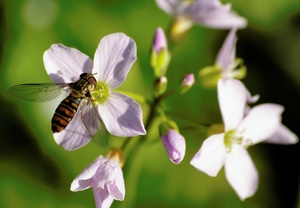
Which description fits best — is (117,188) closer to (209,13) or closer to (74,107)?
(74,107)

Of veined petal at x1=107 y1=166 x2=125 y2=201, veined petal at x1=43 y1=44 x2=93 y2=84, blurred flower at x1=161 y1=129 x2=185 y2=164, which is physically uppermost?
veined petal at x1=43 y1=44 x2=93 y2=84

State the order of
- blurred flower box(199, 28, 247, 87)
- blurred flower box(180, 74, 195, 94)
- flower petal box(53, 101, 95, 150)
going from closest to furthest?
1. flower petal box(53, 101, 95, 150)
2. blurred flower box(180, 74, 195, 94)
3. blurred flower box(199, 28, 247, 87)

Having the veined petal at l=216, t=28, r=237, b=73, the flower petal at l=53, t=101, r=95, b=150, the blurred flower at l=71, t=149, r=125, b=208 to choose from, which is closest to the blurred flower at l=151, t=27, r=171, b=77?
the veined petal at l=216, t=28, r=237, b=73

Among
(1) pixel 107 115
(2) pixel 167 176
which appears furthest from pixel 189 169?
(1) pixel 107 115

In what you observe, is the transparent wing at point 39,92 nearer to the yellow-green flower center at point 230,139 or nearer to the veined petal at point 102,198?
the veined petal at point 102,198

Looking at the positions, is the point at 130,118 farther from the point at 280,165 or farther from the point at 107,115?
the point at 280,165

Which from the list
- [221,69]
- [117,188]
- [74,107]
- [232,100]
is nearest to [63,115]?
[74,107]

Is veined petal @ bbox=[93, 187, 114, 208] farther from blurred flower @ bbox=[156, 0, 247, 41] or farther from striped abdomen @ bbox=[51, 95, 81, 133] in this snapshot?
blurred flower @ bbox=[156, 0, 247, 41]
